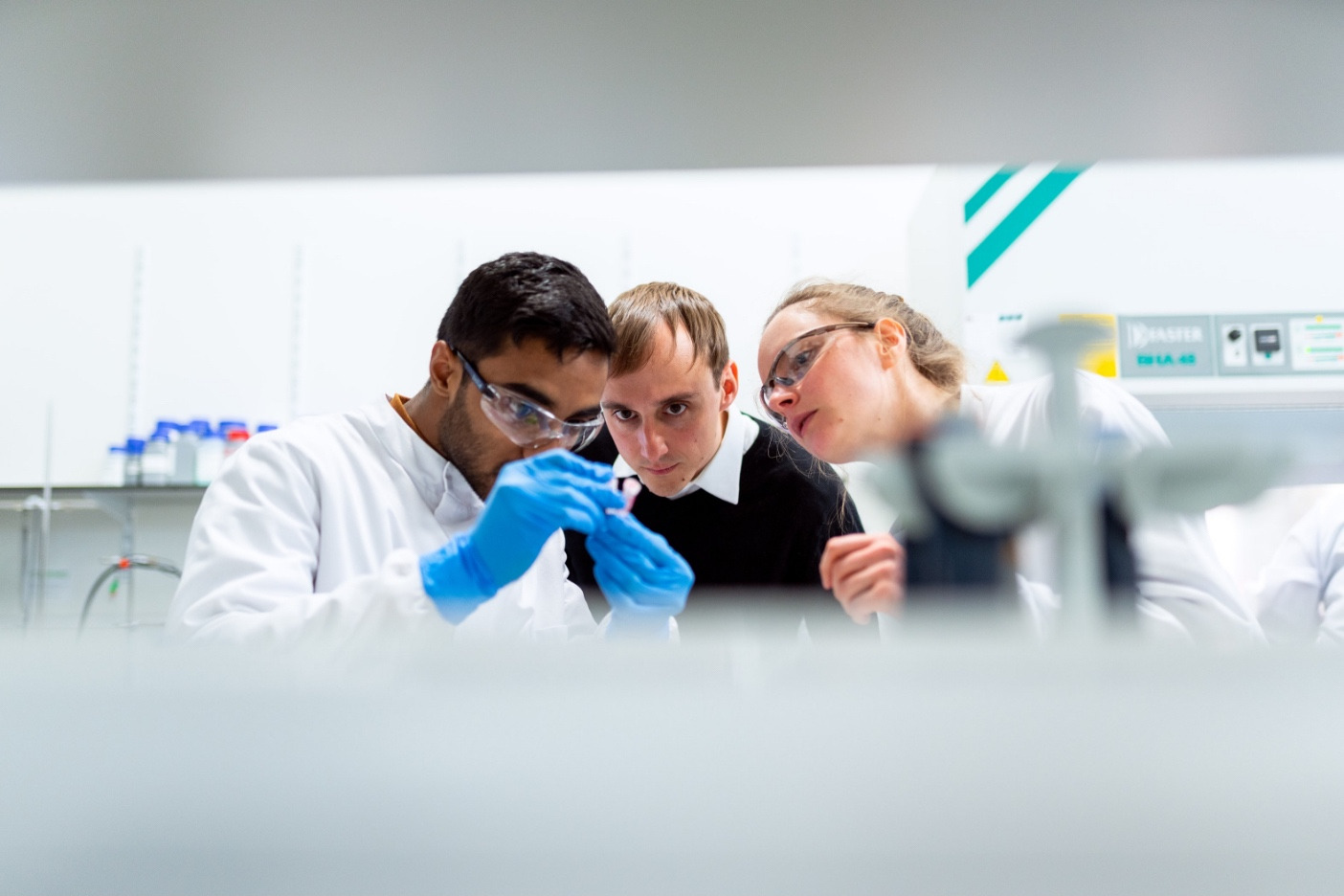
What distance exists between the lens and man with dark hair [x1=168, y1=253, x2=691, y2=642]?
4.32ft

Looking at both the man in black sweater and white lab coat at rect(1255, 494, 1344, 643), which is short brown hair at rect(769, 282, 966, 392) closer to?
the man in black sweater

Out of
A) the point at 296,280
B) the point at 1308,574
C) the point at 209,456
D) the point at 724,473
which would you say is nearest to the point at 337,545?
the point at 724,473

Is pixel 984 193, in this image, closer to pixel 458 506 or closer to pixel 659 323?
pixel 659 323

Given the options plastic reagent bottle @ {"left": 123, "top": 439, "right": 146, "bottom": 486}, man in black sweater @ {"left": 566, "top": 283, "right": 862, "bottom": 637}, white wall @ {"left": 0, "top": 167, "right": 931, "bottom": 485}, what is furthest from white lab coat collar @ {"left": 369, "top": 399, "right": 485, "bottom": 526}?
plastic reagent bottle @ {"left": 123, "top": 439, "right": 146, "bottom": 486}

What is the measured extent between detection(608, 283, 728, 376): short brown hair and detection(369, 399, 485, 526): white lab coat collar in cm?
45

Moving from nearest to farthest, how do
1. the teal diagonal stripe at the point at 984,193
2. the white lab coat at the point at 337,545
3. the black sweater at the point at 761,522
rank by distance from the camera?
the white lab coat at the point at 337,545, the black sweater at the point at 761,522, the teal diagonal stripe at the point at 984,193

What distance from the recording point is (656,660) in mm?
375

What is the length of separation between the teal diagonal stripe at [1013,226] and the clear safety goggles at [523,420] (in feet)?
4.94

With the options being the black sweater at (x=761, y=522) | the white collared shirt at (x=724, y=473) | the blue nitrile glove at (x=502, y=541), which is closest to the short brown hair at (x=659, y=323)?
the white collared shirt at (x=724, y=473)

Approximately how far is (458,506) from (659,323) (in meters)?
0.63

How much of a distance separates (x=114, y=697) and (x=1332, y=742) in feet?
1.48

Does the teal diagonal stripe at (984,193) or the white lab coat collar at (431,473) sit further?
the teal diagonal stripe at (984,193)

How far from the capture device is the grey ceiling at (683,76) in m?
0.69

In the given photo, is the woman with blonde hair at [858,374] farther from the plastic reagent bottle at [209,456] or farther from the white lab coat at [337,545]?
the plastic reagent bottle at [209,456]
